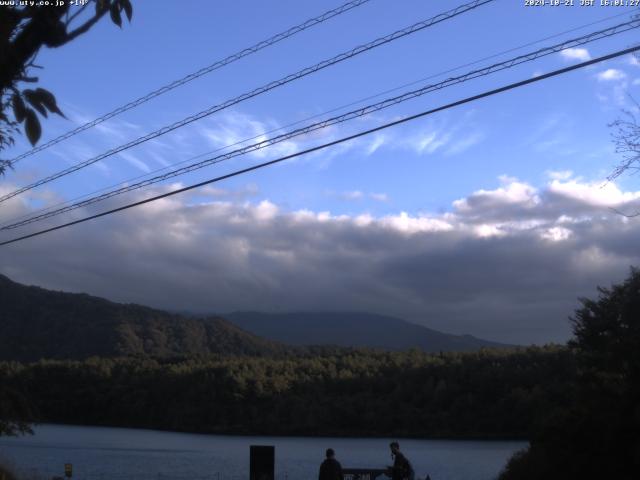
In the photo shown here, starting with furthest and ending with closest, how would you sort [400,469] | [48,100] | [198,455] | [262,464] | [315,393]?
[315,393], [198,455], [262,464], [400,469], [48,100]

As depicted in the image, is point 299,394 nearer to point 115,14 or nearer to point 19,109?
point 115,14

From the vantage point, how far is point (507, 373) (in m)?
85.8

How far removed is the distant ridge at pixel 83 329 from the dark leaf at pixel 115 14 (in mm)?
119681

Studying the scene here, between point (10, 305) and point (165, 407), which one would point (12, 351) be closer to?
point (10, 305)

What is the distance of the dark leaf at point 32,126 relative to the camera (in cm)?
446

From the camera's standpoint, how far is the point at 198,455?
57281mm

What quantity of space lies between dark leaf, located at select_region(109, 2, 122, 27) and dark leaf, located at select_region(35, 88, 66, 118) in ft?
2.12

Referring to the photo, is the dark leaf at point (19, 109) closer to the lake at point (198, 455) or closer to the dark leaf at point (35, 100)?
the dark leaf at point (35, 100)

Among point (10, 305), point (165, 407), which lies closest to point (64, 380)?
point (165, 407)

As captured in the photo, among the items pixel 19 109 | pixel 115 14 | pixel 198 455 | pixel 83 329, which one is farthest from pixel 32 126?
pixel 83 329

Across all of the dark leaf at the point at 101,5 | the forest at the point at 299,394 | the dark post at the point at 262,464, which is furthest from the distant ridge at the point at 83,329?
the dark leaf at the point at 101,5

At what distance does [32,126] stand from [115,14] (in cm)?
Result: 83

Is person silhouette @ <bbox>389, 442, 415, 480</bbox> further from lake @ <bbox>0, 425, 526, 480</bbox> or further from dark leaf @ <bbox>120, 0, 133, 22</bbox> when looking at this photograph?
lake @ <bbox>0, 425, 526, 480</bbox>

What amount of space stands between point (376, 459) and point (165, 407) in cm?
4928
